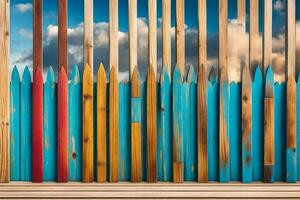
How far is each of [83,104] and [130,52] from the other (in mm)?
703

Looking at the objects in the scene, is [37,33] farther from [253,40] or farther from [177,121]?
[253,40]

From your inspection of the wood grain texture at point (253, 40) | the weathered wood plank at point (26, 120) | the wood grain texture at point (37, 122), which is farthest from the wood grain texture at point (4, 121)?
the wood grain texture at point (253, 40)

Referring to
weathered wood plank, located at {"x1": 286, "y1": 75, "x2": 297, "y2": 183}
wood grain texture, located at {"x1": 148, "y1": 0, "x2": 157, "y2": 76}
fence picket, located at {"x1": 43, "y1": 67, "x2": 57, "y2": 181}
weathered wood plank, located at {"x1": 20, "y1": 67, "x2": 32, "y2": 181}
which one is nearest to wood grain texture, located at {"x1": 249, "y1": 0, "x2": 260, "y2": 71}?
weathered wood plank, located at {"x1": 286, "y1": 75, "x2": 297, "y2": 183}

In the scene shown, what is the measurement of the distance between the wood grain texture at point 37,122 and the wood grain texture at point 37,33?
0.09 meters

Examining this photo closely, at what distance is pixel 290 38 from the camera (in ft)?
17.7

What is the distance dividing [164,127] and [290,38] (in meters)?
1.61

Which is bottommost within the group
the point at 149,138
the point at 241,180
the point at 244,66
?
the point at 241,180

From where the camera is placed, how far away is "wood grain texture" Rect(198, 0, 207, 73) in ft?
17.2

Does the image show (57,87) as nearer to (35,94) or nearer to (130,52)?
(35,94)

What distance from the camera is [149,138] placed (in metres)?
5.19

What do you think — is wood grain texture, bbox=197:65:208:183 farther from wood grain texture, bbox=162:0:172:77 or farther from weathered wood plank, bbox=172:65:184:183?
wood grain texture, bbox=162:0:172:77

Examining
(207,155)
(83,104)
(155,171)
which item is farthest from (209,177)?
(83,104)

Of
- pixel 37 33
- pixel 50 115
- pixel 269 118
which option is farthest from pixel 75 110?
pixel 269 118

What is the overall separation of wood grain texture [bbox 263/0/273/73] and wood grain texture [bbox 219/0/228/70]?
1.35 ft
